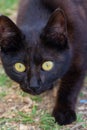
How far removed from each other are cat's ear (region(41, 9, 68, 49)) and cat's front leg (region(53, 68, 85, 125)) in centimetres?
27

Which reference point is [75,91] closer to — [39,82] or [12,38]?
[39,82]

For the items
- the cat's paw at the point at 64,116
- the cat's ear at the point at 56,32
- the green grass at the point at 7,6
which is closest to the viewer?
the cat's ear at the point at 56,32

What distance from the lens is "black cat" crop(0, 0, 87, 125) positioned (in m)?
2.02

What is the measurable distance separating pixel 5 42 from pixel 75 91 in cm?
53

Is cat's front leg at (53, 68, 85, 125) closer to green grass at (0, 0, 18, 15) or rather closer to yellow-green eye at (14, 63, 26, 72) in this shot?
yellow-green eye at (14, 63, 26, 72)

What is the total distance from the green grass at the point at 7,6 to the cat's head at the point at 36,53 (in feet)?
5.26

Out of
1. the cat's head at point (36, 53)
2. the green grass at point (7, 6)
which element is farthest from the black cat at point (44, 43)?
the green grass at point (7, 6)

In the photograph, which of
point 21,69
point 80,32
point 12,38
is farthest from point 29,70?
point 80,32

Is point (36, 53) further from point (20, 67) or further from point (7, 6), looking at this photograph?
point (7, 6)

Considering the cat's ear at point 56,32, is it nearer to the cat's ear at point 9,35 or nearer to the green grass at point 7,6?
the cat's ear at point 9,35

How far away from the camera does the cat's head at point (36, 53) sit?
2014 millimetres

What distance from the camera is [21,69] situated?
80.5 inches

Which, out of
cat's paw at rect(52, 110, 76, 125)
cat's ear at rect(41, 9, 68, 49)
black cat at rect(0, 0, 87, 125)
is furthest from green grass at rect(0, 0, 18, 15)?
cat's ear at rect(41, 9, 68, 49)

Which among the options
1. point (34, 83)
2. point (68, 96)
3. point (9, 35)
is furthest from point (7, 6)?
point (34, 83)
